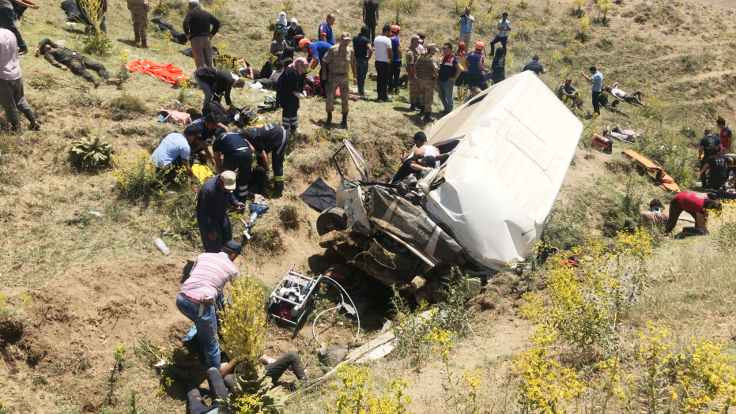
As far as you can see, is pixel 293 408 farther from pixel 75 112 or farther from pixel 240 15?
pixel 240 15

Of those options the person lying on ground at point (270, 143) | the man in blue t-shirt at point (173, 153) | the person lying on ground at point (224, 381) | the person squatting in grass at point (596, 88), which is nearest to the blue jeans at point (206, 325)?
the person lying on ground at point (224, 381)

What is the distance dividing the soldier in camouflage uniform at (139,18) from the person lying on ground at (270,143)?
5.59 metres

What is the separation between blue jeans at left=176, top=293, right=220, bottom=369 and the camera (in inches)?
230

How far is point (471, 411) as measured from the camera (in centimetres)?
480

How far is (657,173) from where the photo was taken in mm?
13609

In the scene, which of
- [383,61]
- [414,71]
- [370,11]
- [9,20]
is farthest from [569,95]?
[9,20]

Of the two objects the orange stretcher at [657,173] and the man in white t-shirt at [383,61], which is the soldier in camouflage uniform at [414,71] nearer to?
the man in white t-shirt at [383,61]

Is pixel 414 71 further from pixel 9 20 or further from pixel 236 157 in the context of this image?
pixel 9 20

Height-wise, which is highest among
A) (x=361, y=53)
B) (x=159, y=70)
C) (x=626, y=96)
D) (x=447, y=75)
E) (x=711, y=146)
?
(x=361, y=53)

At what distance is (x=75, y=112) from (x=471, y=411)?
7914 millimetres

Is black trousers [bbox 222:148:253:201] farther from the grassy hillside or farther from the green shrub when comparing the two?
the green shrub

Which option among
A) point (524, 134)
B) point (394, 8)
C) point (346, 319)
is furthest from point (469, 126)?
point (394, 8)

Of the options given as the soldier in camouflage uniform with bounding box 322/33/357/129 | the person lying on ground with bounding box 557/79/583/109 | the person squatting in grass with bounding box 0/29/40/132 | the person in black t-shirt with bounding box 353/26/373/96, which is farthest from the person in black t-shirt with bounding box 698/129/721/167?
the person squatting in grass with bounding box 0/29/40/132

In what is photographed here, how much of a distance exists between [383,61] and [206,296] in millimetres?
8606
